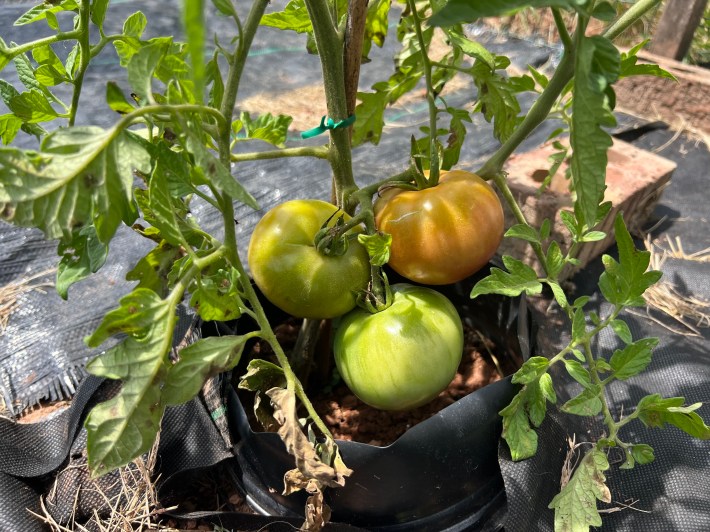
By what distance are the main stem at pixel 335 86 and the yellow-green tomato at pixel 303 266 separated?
3.6 inches

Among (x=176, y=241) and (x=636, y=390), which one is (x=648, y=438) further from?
(x=176, y=241)

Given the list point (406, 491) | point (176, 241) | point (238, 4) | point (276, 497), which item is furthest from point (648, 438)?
point (238, 4)

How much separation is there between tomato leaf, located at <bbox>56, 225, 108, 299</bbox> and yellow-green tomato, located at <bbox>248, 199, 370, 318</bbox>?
0.73ft

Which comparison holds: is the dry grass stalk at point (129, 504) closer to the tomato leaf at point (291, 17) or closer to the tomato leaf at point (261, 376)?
the tomato leaf at point (261, 376)

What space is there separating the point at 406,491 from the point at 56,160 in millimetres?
624

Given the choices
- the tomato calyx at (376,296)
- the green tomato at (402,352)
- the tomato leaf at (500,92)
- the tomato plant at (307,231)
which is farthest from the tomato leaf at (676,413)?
the tomato leaf at (500,92)

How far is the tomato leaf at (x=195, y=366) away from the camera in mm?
591

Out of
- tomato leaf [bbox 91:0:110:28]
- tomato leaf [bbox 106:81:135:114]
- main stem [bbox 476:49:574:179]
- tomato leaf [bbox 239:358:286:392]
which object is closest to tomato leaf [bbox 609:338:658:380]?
main stem [bbox 476:49:574:179]

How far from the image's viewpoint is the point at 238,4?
3230 millimetres

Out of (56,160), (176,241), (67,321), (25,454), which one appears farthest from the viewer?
(67,321)

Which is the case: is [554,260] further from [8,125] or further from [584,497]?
[8,125]

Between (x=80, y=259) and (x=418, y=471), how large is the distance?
1.70ft

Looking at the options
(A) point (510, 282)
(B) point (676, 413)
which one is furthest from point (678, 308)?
(A) point (510, 282)

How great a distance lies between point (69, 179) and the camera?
49 centimetres
